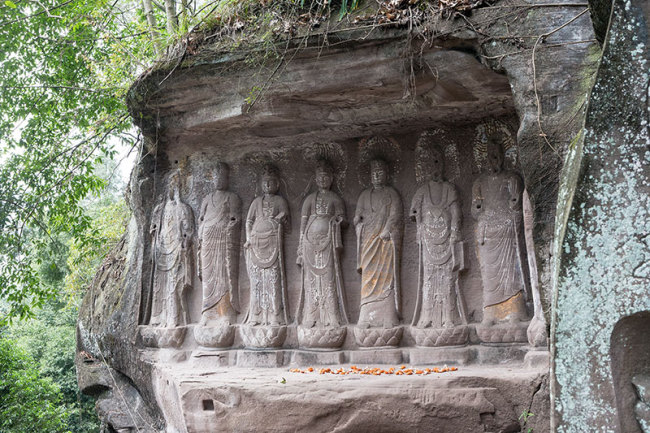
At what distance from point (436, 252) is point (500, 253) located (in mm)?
562

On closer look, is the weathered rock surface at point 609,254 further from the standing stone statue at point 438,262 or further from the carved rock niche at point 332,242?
the standing stone statue at point 438,262

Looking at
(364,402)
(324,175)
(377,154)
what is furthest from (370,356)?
(377,154)

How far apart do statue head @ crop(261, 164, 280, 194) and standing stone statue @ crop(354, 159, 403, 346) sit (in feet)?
2.97

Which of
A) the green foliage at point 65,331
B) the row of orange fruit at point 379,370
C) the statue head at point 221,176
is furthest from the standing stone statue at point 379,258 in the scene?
the green foliage at point 65,331

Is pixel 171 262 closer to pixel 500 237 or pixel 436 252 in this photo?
pixel 436 252

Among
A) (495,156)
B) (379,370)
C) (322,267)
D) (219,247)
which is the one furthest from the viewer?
(219,247)

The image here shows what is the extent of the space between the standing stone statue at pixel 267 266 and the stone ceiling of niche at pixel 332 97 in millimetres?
647

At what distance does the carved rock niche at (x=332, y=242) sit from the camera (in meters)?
5.04

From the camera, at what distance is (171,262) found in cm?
659

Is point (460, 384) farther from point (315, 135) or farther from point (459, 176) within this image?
point (315, 135)

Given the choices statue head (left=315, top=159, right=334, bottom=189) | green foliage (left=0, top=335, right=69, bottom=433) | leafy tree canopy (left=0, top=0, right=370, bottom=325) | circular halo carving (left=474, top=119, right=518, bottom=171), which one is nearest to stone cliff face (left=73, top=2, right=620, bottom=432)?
circular halo carving (left=474, top=119, right=518, bottom=171)

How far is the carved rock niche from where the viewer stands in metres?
5.04

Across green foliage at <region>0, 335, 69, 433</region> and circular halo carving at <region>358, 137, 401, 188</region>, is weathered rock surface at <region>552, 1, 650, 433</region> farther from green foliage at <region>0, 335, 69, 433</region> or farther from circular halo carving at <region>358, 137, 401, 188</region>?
green foliage at <region>0, 335, 69, 433</region>

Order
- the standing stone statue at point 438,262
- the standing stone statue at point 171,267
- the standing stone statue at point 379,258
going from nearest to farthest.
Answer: the standing stone statue at point 438,262
the standing stone statue at point 379,258
the standing stone statue at point 171,267
